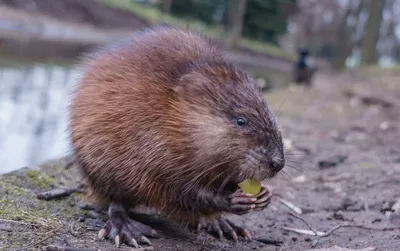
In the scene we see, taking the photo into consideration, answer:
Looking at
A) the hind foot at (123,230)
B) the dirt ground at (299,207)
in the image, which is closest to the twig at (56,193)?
the dirt ground at (299,207)

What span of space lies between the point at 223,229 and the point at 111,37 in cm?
1270

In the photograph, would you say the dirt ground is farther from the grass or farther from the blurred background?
the grass

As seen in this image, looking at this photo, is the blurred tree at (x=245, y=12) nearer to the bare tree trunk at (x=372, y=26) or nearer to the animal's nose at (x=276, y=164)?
the bare tree trunk at (x=372, y=26)

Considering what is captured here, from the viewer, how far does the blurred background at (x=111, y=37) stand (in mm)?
8164

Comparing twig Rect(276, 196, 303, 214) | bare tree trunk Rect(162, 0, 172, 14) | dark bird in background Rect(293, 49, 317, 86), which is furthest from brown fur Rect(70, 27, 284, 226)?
bare tree trunk Rect(162, 0, 172, 14)

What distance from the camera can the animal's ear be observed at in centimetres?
336

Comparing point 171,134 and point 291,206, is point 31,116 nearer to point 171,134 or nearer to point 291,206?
point 291,206

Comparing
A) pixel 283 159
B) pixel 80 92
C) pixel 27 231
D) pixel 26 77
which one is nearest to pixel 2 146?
pixel 80 92

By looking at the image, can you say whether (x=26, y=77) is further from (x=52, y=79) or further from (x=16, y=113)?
(x=16, y=113)

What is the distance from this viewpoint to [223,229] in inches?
152

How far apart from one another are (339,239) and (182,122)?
123cm

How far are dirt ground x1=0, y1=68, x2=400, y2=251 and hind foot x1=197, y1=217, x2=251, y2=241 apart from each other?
58 millimetres

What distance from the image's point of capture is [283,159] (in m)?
3.20

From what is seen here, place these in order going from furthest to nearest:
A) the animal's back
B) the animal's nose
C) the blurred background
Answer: the blurred background < the animal's back < the animal's nose
